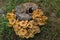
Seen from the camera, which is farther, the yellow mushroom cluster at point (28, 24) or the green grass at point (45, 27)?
the green grass at point (45, 27)

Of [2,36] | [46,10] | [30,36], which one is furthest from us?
[46,10]

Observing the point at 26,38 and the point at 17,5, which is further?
the point at 17,5

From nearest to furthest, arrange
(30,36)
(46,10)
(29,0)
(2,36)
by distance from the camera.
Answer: (30,36) < (2,36) < (46,10) < (29,0)

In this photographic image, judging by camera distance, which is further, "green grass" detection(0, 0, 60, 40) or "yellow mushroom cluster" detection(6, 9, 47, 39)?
"green grass" detection(0, 0, 60, 40)

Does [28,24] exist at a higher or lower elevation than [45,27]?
higher

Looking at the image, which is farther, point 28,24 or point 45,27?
point 45,27

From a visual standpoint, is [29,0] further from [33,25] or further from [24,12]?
[33,25]

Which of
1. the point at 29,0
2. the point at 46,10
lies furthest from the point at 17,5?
the point at 46,10

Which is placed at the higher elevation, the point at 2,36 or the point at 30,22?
the point at 30,22
